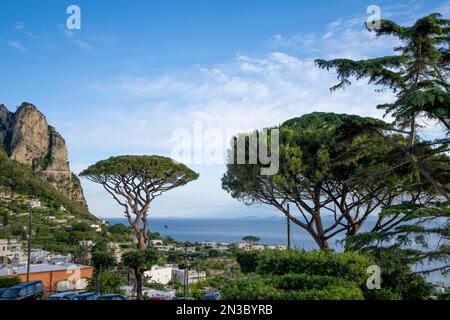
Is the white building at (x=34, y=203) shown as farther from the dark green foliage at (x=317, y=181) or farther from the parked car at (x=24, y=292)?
the dark green foliage at (x=317, y=181)

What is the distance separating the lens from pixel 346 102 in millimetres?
14227

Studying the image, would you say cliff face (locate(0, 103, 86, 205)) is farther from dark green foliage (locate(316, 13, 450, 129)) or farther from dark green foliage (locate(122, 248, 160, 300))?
dark green foliage (locate(316, 13, 450, 129))

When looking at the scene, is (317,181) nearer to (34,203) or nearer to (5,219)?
(5,219)

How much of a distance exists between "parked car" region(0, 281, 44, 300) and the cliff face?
173ft

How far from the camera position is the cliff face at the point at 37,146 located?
206 ft

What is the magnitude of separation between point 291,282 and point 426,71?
7547mm

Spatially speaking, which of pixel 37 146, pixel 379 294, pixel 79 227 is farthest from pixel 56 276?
pixel 37 146

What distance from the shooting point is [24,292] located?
12.8 m

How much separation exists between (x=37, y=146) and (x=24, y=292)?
6287 centimetres

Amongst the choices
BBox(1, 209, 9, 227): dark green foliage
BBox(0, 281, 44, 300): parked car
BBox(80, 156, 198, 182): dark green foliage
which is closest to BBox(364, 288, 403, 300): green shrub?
BBox(0, 281, 44, 300): parked car

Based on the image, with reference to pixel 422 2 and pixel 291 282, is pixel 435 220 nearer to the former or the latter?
pixel 291 282

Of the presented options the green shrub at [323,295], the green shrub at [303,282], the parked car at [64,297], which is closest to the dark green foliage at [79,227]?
the parked car at [64,297]

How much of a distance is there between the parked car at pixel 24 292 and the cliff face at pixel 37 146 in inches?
2074

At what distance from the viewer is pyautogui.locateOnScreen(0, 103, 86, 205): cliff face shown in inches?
2477
